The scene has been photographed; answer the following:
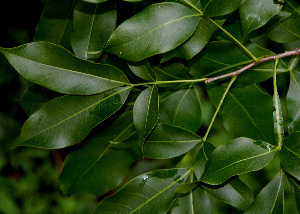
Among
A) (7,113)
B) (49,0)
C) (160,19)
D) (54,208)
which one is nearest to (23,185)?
(54,208)

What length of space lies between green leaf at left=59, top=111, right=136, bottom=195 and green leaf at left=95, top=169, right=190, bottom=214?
160mm

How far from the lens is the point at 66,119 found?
68 cm

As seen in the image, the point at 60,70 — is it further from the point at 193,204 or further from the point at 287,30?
the point at 287,30

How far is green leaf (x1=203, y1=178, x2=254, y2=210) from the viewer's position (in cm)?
66

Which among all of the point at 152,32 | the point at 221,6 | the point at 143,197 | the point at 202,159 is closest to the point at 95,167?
the point at 143,197

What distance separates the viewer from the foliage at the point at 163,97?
2.04ft

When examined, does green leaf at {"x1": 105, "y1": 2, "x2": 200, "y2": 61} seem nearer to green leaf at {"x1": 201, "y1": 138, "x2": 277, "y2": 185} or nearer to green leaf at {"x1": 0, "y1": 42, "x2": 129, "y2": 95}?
green leaf at {"x1": 0, "y1": 42, "x2": 129, "y2": 95}

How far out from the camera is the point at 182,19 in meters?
0.62

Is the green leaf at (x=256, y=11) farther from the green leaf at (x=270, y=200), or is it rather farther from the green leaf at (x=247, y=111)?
the green leaf at (x=270, y=200)

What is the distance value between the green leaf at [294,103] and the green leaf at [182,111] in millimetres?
224

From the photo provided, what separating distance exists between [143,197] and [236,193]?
8.1 inches

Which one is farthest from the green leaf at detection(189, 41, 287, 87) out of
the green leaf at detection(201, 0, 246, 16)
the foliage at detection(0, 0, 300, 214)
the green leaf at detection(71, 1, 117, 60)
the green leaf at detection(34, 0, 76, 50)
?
the green leaf at detection(34, 0, 76, 50)

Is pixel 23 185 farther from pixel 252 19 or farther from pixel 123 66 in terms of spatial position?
pixel 252 19

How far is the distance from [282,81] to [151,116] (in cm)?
47
